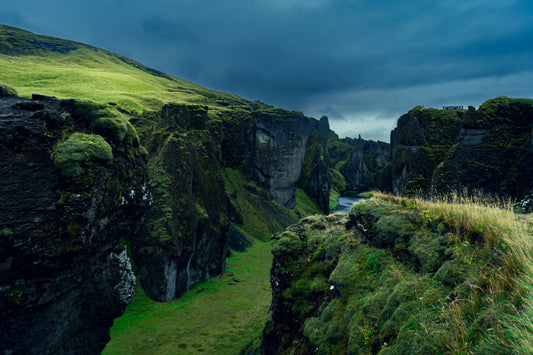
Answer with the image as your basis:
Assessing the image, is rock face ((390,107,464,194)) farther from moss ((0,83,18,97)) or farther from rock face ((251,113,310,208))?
moss ((0,83,18,97))

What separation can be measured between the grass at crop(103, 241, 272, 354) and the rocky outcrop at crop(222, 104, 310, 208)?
4680 centimetres

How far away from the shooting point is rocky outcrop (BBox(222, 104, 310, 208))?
259ft

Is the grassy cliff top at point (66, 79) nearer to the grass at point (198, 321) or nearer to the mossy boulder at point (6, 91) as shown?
the mossy boulder at point (6, 91)

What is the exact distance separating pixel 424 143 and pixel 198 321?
4455 cm

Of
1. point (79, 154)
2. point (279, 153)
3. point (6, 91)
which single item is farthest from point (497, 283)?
point (279, 153)

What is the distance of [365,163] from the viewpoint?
18325 centimetres

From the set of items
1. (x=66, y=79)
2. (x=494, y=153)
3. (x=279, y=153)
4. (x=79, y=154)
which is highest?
(x=66, y=79)

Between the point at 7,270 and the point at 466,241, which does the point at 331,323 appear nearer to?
the point at 466,241

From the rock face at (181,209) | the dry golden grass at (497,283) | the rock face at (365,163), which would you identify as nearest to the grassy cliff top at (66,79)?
the rock face at (181,209)

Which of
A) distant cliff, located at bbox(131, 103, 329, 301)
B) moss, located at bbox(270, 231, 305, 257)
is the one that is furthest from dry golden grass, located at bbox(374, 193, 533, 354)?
distant cliff, located at bbox(131, 103, 329, 301)

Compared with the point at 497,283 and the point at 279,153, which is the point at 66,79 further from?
the point at 497,283

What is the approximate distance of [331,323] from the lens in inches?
379

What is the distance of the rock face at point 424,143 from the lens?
41.7 m

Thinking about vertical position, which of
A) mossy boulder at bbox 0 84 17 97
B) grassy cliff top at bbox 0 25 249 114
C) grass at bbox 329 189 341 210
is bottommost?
grass at bbox 329 189 341 210
